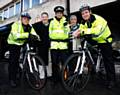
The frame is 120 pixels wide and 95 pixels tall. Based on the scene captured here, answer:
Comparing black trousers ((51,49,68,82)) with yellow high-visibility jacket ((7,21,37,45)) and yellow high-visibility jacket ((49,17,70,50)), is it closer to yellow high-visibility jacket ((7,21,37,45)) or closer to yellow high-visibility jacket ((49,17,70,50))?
yellow high-visibility jacket ((49,17,70,50))

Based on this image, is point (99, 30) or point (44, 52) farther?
point (44, 52)

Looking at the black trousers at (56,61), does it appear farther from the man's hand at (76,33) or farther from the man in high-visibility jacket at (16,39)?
the man in high-visibility jacket at (16,39)

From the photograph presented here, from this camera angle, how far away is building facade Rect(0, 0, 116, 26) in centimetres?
2036

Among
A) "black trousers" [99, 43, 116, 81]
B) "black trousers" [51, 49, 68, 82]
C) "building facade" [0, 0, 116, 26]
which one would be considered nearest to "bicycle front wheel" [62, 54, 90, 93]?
"black trousers" [99, 43, 116, 81]

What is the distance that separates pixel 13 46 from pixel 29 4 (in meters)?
20.2

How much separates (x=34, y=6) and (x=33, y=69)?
18.4 m

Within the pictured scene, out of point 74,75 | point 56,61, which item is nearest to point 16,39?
point 56,61

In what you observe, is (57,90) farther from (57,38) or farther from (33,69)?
(57,38)

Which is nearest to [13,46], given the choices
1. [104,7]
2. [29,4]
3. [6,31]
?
[6,31]

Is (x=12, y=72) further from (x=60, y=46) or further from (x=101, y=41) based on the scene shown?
(x=101, y=41)

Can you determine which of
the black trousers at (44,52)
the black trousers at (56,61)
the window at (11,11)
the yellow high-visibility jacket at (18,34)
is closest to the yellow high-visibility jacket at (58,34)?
the black trousers at (56,61)

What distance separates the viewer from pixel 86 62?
787 cm

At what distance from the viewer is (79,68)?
302 inches

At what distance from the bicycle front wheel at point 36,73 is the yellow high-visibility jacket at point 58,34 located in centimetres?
54
